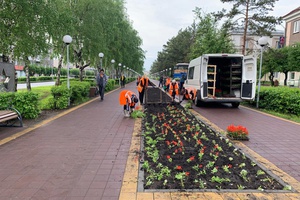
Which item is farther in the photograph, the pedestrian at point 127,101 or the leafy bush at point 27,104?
the pedestrian at point 127,101

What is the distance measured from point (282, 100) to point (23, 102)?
1024 centimetres

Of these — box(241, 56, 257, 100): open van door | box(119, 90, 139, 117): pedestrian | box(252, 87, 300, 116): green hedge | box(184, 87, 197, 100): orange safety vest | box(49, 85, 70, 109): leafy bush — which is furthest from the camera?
box(184, 87, 197, 100): orange safety vest

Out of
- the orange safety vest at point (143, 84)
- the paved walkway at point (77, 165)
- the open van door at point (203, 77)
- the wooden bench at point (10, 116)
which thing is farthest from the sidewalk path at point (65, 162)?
the open van door at point (203, 77)

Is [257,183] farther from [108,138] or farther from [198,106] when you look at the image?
[198,106]

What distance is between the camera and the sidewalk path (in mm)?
3391

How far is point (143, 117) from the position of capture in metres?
8.85

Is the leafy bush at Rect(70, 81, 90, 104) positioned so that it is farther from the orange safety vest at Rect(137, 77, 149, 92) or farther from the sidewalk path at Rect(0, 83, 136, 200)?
the sidewalk path at Rect(0, 83, 136, 200)

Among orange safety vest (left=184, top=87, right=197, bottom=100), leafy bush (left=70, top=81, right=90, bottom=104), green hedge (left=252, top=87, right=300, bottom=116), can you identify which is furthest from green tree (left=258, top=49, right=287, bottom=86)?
leafy bush (left=70, top=81, right=90, bottom=104)

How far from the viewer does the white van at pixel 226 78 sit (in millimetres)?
11102

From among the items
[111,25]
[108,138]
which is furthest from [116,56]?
[108,138]

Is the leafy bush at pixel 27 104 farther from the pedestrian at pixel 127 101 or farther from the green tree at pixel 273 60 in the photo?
the green tree at pixel 273 60

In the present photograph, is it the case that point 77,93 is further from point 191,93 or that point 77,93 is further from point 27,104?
point 191,93

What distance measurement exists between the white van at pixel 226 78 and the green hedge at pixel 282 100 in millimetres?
1029

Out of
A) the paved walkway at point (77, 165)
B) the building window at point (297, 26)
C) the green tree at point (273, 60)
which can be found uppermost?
the building window at point (297, 26)
